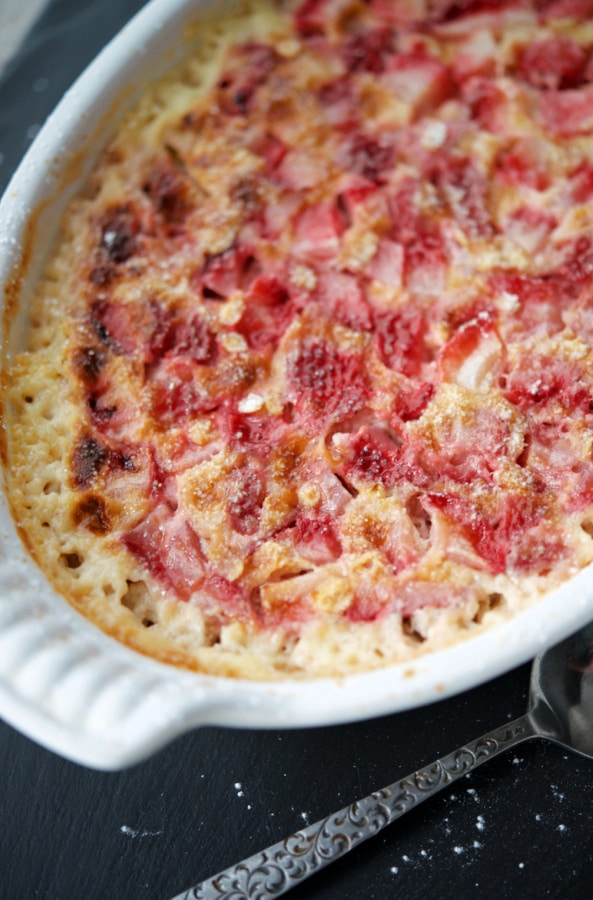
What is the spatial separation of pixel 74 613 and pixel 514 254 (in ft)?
3.27

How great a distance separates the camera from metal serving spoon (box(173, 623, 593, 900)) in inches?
57.7

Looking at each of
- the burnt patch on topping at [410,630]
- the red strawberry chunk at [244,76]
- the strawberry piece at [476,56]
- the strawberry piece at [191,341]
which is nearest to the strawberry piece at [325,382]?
the strawberry piece at [191,341]

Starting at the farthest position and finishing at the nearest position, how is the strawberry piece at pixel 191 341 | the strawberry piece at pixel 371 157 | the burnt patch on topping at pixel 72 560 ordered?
the strawberry piece at pixel 371 157 → the strawberry piece at pixel 191 341 → the burnt patch on topping at pixel 72 560

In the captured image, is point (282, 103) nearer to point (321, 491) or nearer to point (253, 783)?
point (321, 491)

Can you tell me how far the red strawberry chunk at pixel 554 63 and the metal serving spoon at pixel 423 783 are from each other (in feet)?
3.66

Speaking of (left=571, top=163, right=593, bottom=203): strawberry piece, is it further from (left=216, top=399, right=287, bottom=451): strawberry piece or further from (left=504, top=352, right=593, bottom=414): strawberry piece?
(left=216, top=399, right=287, bottom=451): strawberry piece

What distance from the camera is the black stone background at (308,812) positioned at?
1492 mm

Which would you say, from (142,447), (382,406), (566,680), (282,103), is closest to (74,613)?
(142,447)

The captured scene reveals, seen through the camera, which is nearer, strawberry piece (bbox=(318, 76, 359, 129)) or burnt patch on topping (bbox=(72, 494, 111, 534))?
burnt patch on topping (bbox=(72, 494, 111, 534))

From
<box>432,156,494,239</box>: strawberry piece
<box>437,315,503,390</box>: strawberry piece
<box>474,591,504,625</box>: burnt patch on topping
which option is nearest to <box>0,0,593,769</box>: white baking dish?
<box>474,591,504,625</box>: burnt patch on topping

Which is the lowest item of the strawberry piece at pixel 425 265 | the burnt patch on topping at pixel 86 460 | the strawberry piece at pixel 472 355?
the strawberry piece at pixel 472 355

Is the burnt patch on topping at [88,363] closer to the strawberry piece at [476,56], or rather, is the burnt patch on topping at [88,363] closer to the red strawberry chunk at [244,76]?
the red strawberry chunk at [244,76]

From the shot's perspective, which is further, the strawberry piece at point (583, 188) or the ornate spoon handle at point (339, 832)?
the strawberry piece at point (583, 188)

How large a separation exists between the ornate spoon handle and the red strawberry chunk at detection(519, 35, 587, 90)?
128cm
